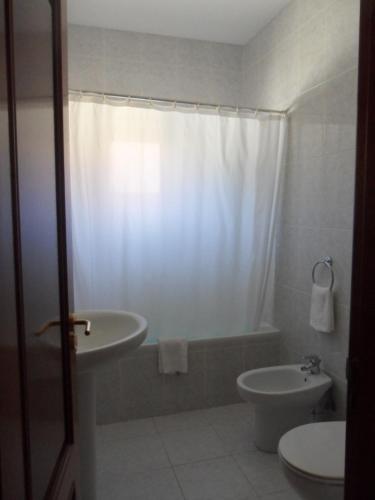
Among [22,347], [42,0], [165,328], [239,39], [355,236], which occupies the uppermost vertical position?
[239,39]

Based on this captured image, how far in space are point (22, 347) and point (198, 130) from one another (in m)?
2.21

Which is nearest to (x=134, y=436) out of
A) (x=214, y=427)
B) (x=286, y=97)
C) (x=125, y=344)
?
(x=214, y=427)

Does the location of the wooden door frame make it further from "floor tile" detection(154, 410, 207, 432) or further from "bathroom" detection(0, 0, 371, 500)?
"floor tile" detection(154, 410, 207, 432)

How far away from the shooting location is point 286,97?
9.07ft

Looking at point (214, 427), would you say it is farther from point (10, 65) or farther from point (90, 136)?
point (10, 65)

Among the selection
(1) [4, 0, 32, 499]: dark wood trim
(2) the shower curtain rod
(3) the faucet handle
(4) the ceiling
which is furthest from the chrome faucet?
(4) the ceiling

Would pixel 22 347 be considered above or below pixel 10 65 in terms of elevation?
below

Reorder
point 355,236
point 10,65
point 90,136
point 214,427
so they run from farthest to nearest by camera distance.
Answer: point 214,427, point 90,136, point 355,236, point 10,65

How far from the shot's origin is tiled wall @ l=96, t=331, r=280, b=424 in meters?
2.60

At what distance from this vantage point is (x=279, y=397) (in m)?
2.09

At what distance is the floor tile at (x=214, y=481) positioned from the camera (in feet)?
6.27

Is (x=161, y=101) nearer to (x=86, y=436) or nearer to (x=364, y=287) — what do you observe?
(x=86, y=436)

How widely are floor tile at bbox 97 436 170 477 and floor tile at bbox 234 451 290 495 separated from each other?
1.43ft

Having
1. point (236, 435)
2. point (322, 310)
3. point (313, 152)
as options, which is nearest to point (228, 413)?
point (236, 435)
